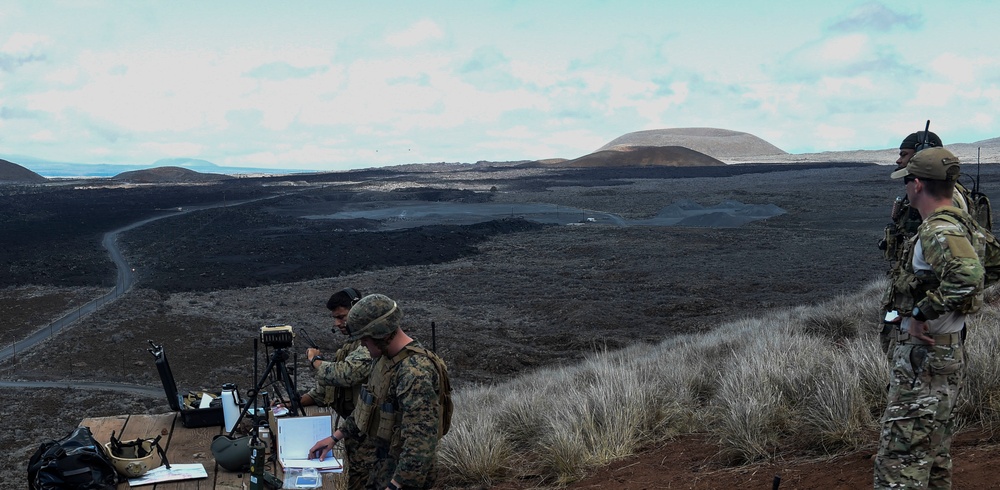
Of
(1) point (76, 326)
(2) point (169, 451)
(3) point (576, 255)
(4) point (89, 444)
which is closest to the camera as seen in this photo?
(4) point (89, 444)

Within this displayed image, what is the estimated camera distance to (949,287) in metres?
3.90

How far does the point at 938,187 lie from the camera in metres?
4.13

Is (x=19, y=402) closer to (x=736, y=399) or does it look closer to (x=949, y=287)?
(x=736, y=399)

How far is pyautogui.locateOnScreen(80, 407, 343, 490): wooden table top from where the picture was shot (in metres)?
5.07

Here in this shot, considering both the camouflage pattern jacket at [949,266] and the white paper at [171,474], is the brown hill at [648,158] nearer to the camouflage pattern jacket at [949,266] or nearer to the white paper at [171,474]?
the white paper at [171,474]

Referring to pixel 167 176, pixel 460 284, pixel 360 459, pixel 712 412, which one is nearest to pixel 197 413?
pixel 360 459

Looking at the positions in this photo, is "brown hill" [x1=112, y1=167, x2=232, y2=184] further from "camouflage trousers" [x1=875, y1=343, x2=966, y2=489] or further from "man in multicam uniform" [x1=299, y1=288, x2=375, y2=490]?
"camouflage trousers" [x1=875, y1=343, x2=966, y2=489]

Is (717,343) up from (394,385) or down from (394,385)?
Answer: down

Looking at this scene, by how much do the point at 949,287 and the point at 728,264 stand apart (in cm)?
2192

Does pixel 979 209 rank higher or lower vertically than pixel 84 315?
higher

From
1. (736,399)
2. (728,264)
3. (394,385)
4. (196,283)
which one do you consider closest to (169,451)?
(394,385)

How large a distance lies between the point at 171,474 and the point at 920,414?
4.17 meters

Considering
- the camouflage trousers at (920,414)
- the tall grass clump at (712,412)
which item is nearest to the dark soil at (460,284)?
the tall grass clump at (712,412)

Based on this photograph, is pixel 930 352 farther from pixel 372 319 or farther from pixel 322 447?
pixel 322 447
